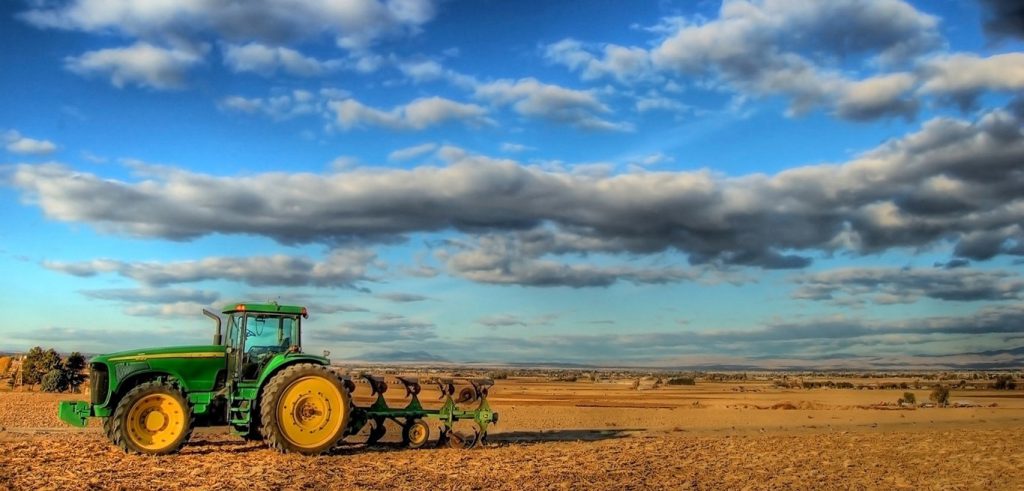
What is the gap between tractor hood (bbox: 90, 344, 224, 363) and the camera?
48.1 feet

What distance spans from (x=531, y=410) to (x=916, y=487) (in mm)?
21318

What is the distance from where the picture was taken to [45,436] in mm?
18609

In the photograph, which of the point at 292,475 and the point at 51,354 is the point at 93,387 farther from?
the point at 51,354

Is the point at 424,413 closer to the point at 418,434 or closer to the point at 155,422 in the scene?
the point at 418,434

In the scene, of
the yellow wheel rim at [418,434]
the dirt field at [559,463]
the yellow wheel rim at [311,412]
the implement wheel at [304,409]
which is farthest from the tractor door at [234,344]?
the yellow wheel rim at [418,434]

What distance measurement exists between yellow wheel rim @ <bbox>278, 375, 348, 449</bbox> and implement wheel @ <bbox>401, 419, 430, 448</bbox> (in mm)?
2091

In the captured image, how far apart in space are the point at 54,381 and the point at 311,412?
32.8 meters

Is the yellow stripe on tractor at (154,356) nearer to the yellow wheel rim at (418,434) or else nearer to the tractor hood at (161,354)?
the tractor hood at (161,354)

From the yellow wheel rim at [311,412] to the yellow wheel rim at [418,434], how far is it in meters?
2.16

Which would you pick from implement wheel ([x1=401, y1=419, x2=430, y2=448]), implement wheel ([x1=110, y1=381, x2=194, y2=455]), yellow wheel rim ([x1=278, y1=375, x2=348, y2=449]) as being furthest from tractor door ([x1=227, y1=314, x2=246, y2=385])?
implement wheel ([x1=401, y1=419, x2=430, y2=448])

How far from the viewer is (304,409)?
14.6 metres

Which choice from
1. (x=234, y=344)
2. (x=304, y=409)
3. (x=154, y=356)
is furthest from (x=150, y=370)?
(x=304, y=409)

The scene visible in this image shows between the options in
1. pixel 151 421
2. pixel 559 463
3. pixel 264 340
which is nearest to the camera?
pixel 151 421

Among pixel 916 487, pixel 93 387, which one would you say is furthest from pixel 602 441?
pixel 93 387
